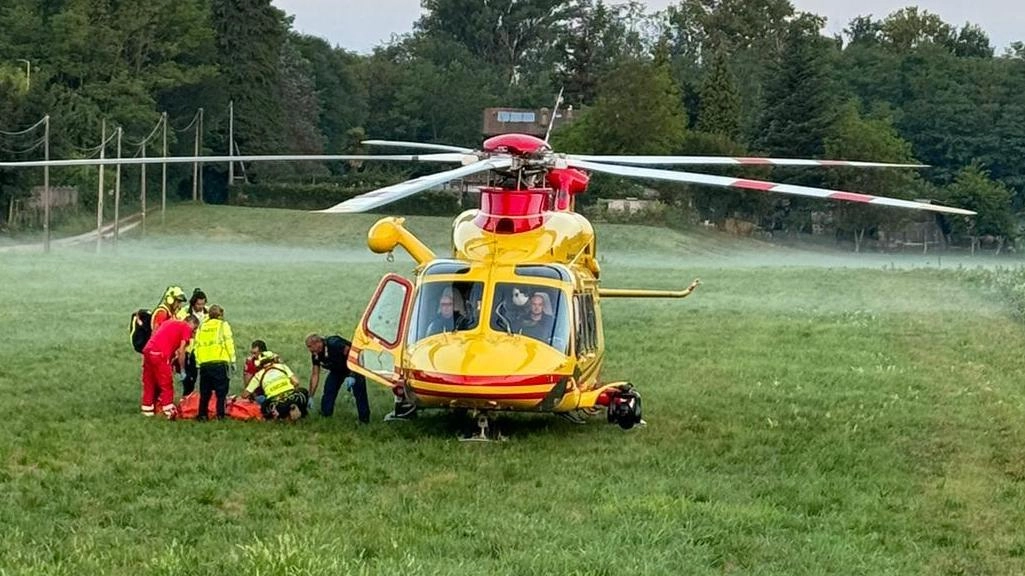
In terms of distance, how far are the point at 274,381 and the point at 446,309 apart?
220cm

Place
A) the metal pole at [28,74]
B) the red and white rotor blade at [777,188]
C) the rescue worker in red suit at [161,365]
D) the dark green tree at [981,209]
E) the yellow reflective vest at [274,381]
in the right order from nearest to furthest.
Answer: the red and white rotor blade at [777,188] → the rescue worker in red suit at [161,365] → the yellow reflective vest at [274,381] → the metal pole at [28,74] → the dark green tree at [981,209]

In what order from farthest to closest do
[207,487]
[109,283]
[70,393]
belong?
[109,283] < [70,393] < [207,487]

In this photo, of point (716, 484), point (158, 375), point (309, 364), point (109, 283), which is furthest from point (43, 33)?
point (716, 484)

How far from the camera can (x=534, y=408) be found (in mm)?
12766

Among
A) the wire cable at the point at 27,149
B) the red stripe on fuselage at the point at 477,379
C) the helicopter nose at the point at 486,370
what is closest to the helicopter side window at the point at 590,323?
the helicopter nose at the point at 486,370

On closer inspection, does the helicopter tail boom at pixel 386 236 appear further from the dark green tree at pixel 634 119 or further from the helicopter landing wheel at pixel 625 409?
the dark green tree at pixel 634 119

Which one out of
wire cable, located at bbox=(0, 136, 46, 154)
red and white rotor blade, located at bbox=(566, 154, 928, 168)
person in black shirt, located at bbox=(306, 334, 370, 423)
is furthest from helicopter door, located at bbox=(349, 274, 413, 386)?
wire cable, located at bbox=(0, 136, 46, 154)

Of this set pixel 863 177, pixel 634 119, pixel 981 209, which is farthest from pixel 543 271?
pixel 981 209

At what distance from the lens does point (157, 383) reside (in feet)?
46.5

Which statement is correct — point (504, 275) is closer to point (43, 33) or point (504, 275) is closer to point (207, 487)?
point (207, 487)

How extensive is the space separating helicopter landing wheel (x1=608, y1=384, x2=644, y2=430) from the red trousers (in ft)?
15.7

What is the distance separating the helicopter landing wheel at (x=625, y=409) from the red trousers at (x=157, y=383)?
479 cm

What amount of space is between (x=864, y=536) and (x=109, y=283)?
91.4 feet

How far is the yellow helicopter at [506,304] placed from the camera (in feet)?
41.2
